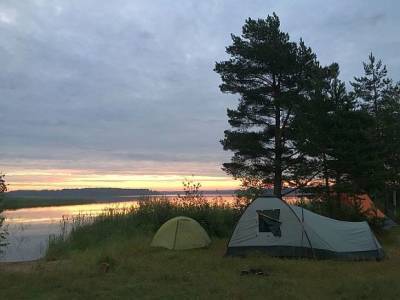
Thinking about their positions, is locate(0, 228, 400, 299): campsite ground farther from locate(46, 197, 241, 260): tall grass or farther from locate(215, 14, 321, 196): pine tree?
locate(215, 14, 321, 196): pine tree

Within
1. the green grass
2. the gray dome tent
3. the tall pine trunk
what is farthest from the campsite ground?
the tall pine trunk

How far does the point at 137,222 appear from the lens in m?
19.5

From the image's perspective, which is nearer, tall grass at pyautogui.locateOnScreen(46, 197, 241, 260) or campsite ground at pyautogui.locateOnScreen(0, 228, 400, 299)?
campsite ground at pyautogui.locateOnScreen(0, 228, 400, 299)

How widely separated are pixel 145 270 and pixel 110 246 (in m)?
4.54

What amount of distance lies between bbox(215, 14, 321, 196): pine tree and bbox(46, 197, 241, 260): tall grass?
268 cm

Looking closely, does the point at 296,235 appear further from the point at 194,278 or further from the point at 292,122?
the point at 292,122

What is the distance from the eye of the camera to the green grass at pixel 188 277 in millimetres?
8797

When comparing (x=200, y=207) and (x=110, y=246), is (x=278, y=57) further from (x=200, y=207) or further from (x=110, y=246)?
(x=110, y=246)

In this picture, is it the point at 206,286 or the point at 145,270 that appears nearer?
the point at 206,286

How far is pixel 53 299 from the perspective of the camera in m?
8.51

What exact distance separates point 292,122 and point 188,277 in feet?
42.0

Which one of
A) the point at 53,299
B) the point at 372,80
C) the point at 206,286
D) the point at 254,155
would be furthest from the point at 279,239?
the point at 372,80

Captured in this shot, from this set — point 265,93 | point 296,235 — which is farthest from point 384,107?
point 296,235

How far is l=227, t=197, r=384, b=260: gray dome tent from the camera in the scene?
1305 cm
